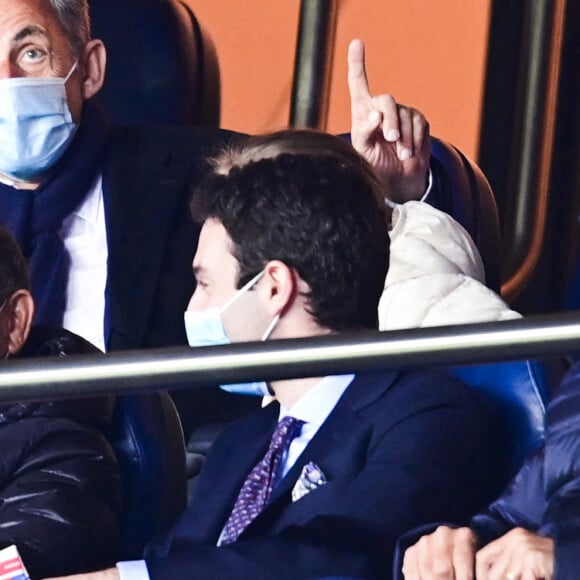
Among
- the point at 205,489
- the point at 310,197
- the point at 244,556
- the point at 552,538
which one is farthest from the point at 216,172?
the point at 552,538

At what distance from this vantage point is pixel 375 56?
302cm

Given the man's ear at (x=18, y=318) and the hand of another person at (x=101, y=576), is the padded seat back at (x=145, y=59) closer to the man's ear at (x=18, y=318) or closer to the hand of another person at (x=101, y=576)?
the man's ear at (x=18, y=318)

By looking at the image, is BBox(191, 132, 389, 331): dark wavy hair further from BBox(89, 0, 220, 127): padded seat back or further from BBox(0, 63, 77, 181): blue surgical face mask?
BBox(89, 0, 220, 127): padded seat back

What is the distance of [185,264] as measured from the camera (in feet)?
6.50

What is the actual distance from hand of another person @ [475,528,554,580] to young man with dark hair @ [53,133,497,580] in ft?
0.59

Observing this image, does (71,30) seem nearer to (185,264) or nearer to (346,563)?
(185,264)

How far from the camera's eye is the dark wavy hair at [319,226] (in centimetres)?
136

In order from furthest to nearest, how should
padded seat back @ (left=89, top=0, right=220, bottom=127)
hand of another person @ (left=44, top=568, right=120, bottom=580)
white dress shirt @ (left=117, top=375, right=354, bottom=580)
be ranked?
padded seat back @ (left=89, top=0, right=220, bottom=127) < white dress shirt @ (left=117, top=375, right=354, bottom=580) < hand of another person @ (left=44, top=568, right=120, bottom=580)

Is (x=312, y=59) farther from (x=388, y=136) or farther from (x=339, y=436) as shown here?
(x=339, y=436)

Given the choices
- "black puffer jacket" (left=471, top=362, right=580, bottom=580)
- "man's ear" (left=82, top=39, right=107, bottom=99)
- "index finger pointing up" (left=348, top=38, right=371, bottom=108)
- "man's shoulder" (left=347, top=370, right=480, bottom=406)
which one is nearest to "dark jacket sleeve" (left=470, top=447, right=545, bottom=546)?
"black puffer jacket" (left=471, top=362, right=580, bottom=580)

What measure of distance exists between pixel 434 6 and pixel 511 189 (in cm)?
42

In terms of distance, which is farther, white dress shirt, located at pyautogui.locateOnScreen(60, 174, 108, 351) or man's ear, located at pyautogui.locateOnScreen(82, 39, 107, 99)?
man's ear, located at pyautogui.locateOnScreen(82, 39, 107, 99)

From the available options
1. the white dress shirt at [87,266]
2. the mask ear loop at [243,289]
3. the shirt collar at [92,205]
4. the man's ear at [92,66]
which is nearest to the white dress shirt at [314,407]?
the mask ear loop at [243,289]

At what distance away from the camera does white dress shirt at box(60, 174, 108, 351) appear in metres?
1.94
